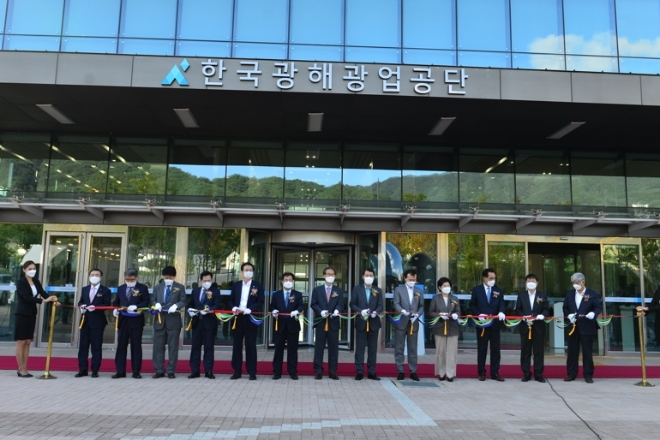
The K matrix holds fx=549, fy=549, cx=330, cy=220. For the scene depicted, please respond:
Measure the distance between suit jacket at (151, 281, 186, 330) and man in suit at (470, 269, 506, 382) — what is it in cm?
546

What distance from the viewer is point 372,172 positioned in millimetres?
13938

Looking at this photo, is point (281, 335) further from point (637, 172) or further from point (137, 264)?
point (637, 172)

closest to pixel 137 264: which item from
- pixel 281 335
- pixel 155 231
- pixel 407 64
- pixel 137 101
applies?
pixel 155 231

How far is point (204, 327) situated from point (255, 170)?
16.9 ft

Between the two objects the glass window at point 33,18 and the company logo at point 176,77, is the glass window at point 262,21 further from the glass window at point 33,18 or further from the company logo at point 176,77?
the glass window at point 33,18

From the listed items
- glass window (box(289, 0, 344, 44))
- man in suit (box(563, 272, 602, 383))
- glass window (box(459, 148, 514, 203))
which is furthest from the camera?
glass window (box(459, 148, 514, 203))

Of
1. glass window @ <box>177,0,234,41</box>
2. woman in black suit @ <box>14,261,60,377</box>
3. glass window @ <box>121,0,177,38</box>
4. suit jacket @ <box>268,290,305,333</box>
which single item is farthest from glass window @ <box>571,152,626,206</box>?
woman in black suit @ <box>14,261,60,377</box>

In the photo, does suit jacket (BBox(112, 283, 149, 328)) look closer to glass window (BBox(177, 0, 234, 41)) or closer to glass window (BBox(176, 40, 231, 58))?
glass window (BBox(176, 40, 231, 58))

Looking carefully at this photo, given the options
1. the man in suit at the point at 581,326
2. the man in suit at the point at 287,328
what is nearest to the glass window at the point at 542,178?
the man in suit at the point at 581,326

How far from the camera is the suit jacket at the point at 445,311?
32.9 ft

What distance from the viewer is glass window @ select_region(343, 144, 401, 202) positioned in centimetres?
1384

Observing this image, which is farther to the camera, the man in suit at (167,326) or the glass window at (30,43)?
the glass window at (30,43)

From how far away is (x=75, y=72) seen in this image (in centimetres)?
1052

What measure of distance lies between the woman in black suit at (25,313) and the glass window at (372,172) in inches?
281
